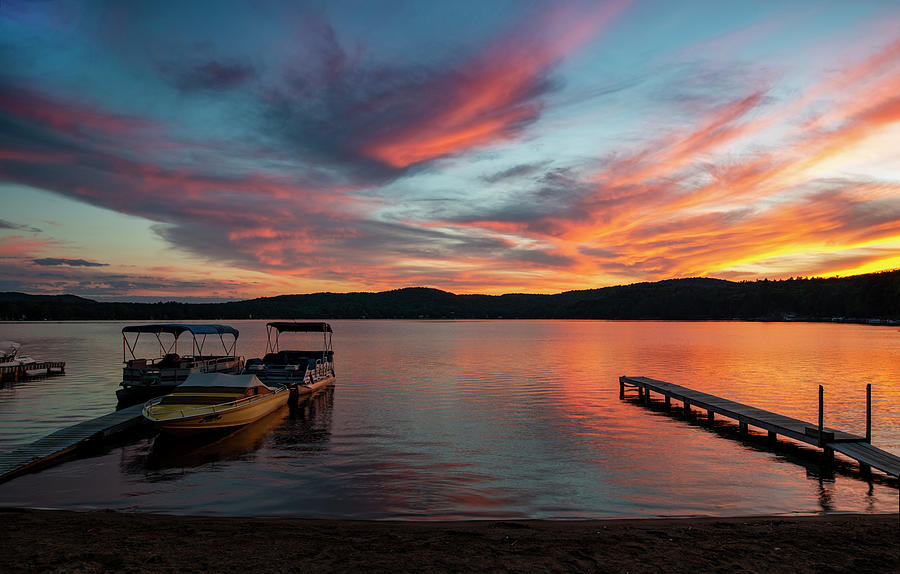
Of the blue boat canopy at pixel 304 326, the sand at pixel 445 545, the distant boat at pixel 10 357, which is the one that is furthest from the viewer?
the distant boat at pixel 10 357

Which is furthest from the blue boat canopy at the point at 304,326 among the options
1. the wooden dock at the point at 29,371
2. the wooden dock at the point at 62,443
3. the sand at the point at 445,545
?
the sand at the point at 445,545

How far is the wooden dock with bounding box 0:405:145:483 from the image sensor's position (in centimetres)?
1703

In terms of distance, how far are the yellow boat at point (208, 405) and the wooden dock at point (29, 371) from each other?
3145 cm

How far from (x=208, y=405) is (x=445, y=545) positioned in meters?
15.7

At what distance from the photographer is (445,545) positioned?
35.2ft

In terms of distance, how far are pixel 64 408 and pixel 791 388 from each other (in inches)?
1841

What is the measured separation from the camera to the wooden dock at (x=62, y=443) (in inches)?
671

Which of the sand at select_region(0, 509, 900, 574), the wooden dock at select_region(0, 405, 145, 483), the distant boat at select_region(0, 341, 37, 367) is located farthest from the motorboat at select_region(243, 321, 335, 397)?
the distant boat at select_region(0, 341, 37, 367)

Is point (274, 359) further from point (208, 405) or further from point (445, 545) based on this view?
point (445, 545)

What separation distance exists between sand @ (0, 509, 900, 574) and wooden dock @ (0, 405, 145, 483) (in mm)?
5159

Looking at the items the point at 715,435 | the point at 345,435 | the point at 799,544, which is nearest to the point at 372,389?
the point at 345,435

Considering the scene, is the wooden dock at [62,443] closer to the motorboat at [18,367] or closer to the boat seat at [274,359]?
the boat seat at [274,359]

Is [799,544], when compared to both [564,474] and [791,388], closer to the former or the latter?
[564,474]

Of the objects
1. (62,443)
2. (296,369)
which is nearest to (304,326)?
(296,369)
